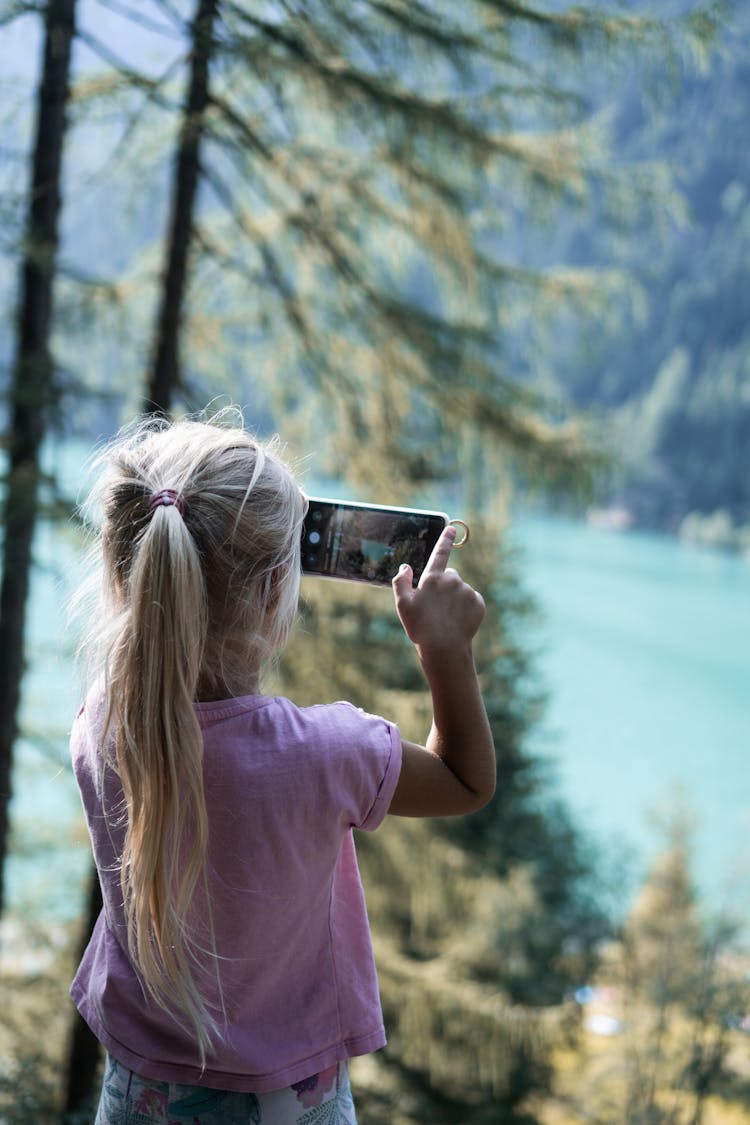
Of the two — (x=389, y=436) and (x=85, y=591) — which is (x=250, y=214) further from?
(x=85, y=591)

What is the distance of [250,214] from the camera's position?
402 cm

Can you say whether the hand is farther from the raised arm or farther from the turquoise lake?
the turquoise lake

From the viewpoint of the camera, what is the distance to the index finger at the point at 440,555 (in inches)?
41.2

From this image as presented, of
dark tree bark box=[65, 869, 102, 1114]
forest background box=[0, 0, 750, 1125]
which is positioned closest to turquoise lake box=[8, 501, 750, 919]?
forest background box=[0, 0, 750, 1125]

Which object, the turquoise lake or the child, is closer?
the child

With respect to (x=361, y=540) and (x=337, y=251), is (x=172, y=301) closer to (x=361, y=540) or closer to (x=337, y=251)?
(x=337, y=251)

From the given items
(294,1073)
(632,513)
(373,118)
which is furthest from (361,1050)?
(632,513)

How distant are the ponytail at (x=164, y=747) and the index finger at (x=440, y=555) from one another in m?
0.23

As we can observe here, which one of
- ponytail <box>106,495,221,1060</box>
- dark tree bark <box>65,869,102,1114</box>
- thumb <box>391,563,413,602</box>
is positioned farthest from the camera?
dark tree bark <box>65,869,102,1114</box>

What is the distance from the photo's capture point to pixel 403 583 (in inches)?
41.3

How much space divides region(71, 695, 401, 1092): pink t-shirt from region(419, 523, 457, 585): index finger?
0.16 meters

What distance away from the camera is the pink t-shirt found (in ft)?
3.15

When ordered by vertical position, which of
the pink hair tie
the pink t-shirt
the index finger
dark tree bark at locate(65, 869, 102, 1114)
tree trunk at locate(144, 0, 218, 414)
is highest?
tree trunk at locate(144, 0, 218, 414)

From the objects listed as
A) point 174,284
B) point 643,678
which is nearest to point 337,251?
point 174,284
